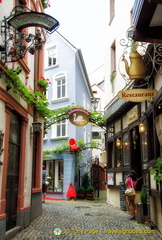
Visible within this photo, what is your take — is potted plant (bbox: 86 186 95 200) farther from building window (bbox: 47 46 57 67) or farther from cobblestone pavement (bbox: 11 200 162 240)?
building window (bbox: 47 46 57 67)

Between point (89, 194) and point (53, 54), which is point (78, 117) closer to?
point (89, 194)

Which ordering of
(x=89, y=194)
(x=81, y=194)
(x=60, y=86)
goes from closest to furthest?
(x=89, y=194) < (x=81, y=194) < (x=60, y=86)

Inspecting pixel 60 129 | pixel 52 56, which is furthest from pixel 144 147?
pixel 52 56

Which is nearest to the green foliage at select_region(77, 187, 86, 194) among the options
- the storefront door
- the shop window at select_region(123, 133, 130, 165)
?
the storefront door

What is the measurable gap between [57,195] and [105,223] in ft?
35.7

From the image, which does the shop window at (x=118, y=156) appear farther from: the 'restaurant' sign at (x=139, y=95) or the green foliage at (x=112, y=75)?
the 'restaurant' sign at (x=139, y=95)

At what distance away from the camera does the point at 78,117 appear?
45.9ft

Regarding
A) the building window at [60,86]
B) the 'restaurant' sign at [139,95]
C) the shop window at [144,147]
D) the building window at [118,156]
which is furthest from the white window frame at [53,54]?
the 'restaurant' sign at [139,95]

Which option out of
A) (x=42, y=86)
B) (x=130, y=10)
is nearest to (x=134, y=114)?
(x=42, y=86)

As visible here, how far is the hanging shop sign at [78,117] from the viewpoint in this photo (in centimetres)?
1385

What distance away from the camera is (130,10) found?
12336 mm

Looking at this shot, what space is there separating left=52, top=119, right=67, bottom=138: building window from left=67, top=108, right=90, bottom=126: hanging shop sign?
262 inches

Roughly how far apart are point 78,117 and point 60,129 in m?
7.09

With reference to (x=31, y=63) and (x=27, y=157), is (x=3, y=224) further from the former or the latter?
(x=31, y=63)
